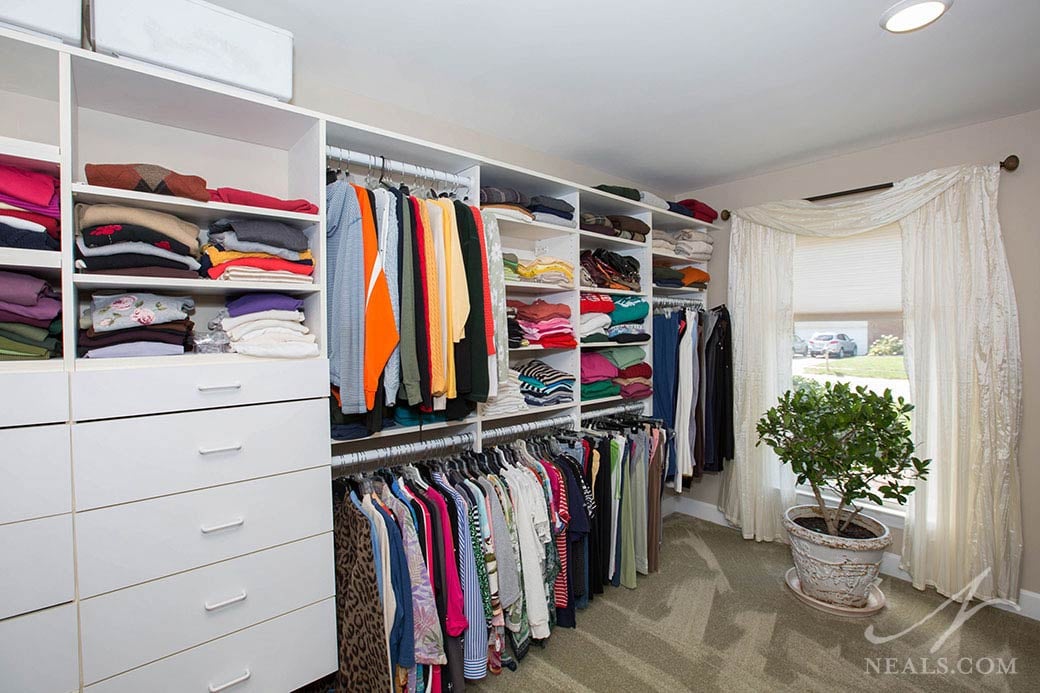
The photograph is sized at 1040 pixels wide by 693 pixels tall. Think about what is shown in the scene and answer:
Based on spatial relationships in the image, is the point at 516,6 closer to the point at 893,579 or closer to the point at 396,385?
the point at 396,385

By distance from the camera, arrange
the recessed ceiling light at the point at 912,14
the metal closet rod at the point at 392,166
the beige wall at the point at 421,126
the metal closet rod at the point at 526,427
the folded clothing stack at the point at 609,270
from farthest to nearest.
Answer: the folded clothing stack at the point at 609,270 < the metal closet rod at the point at 526,427 < the beige wall at the point at 421,126 < the metal closet rod at the point at 392,166 < the recessed ceiling light at the point at 912,14

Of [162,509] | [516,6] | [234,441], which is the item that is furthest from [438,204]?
[162,509]

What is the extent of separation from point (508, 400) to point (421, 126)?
138 centimetres

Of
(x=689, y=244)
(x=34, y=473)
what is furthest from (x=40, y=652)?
(x=689, y=244)

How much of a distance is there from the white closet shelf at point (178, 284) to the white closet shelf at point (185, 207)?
0.22m

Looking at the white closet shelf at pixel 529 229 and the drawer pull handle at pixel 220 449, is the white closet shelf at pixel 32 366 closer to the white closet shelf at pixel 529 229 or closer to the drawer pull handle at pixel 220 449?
the drawer pull handle at pixel 220 449

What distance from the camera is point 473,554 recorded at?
1.83 meters

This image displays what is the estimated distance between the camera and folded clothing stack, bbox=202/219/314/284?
155 cm

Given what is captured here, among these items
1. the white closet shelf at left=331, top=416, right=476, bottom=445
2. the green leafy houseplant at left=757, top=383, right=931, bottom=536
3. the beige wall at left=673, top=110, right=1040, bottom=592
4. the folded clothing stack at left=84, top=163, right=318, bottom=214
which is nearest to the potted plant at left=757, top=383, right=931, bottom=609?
the green leafy houseplant at left=757, top=383, right=931, bottom=536

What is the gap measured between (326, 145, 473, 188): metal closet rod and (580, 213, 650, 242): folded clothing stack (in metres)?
0.81

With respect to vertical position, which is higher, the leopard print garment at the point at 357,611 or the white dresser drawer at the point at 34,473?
the white dresser drawer at the point at 34,473

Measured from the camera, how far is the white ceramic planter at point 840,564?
2350 mm

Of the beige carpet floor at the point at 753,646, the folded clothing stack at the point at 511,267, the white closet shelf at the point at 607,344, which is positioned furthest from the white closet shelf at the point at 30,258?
the white closet shelf at the point at 607,344

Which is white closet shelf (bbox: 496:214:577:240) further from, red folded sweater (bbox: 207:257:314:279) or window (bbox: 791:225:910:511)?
window (bbox: 791:225:910:511)
